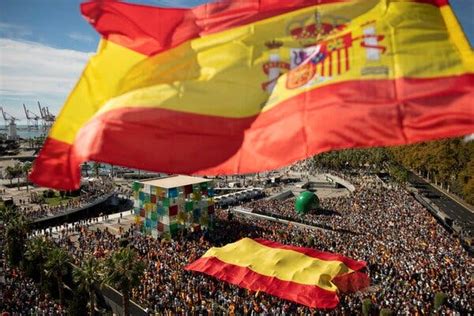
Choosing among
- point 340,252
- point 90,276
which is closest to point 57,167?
A: point 90,276

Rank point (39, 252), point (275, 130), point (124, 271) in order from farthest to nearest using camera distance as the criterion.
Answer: point (39, 252)
point (124, 271)
point (275, 130)

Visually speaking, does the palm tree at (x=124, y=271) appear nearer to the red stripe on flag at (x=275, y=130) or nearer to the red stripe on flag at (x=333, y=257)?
the red stripe on flag at (x=333, y=257)

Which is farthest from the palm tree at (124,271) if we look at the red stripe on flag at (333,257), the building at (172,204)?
the building at (172,204)

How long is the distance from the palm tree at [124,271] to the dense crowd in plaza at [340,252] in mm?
2787

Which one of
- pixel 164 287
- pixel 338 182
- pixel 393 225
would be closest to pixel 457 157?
pixel 338 182

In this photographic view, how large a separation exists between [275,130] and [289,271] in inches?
810

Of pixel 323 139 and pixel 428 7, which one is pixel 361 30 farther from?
pixel 323 139

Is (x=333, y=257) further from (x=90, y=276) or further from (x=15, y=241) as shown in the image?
(x=15, y=241)

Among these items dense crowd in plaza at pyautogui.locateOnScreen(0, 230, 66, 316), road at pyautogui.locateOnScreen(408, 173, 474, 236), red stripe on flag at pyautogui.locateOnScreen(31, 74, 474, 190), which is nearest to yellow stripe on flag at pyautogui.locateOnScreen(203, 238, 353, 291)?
dense crowd in plaza at pyautogui.locateOnScreen(0, 230, 66, 316)

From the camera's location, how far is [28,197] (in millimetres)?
79062

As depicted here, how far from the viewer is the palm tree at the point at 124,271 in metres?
25.4

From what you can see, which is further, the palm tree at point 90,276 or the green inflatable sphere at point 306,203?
the green inflatable sphere at point 306,203

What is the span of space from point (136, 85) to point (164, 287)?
22650 mm

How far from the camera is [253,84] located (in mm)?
9383
